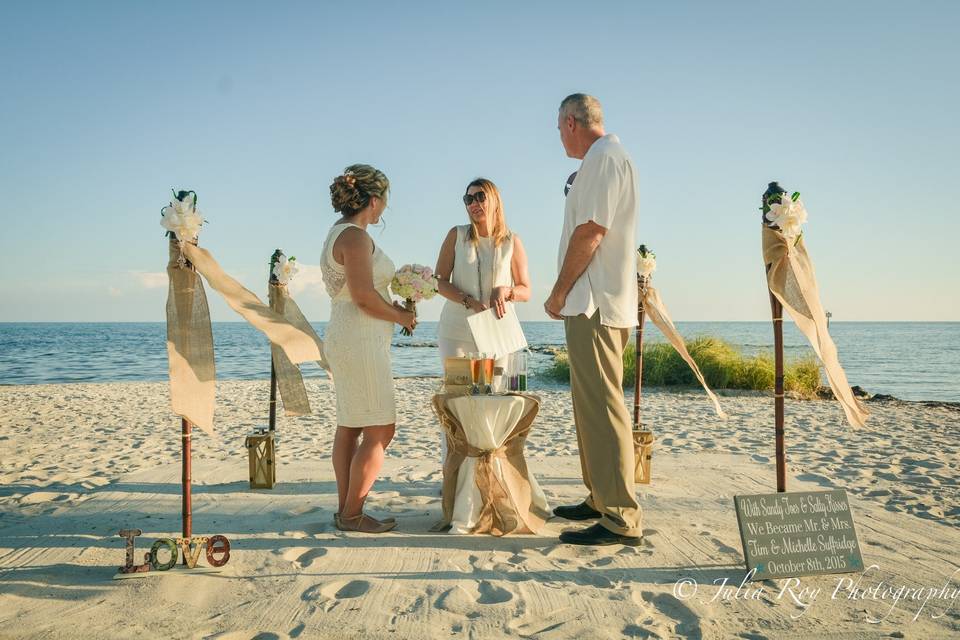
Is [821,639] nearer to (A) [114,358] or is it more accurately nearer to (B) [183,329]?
(B) [183,329]

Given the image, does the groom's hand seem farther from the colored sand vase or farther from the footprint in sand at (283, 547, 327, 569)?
the footprint in sand at (283, 547, 327, 569)

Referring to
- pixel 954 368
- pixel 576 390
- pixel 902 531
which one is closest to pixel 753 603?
pixel 576 390

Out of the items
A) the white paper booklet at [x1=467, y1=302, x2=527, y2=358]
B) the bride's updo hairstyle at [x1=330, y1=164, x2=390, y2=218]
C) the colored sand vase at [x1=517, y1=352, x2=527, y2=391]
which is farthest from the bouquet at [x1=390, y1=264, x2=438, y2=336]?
the colored sand vase at [x1=517, y1=352, x2=527, y2=391]

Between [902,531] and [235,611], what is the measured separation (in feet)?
12.2

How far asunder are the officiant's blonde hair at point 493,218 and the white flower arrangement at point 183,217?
1.83 meters

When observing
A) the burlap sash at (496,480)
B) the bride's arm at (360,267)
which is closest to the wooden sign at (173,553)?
the burlap sash at (496,480)

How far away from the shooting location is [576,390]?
350 centimetres

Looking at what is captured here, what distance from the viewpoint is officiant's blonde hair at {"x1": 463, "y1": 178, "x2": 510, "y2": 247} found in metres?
4.18

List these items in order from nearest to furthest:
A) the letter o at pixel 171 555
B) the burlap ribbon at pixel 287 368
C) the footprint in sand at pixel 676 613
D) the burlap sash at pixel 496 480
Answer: the footprint in sand at pixel 676 613 < the letter o at pixel 171 555 < the burlap sash at pixel 496 480 < the burlap ribbon at pixel 287 368

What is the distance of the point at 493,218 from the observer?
167 inches

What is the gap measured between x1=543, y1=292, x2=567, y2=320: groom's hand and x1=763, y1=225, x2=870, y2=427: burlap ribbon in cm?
109

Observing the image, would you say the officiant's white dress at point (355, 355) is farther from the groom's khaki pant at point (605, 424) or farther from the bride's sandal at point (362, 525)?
the groom's khaki pant at point (605, 424)

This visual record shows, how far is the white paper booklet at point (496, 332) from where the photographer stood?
153 inches

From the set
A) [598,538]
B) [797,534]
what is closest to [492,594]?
[598,538]
